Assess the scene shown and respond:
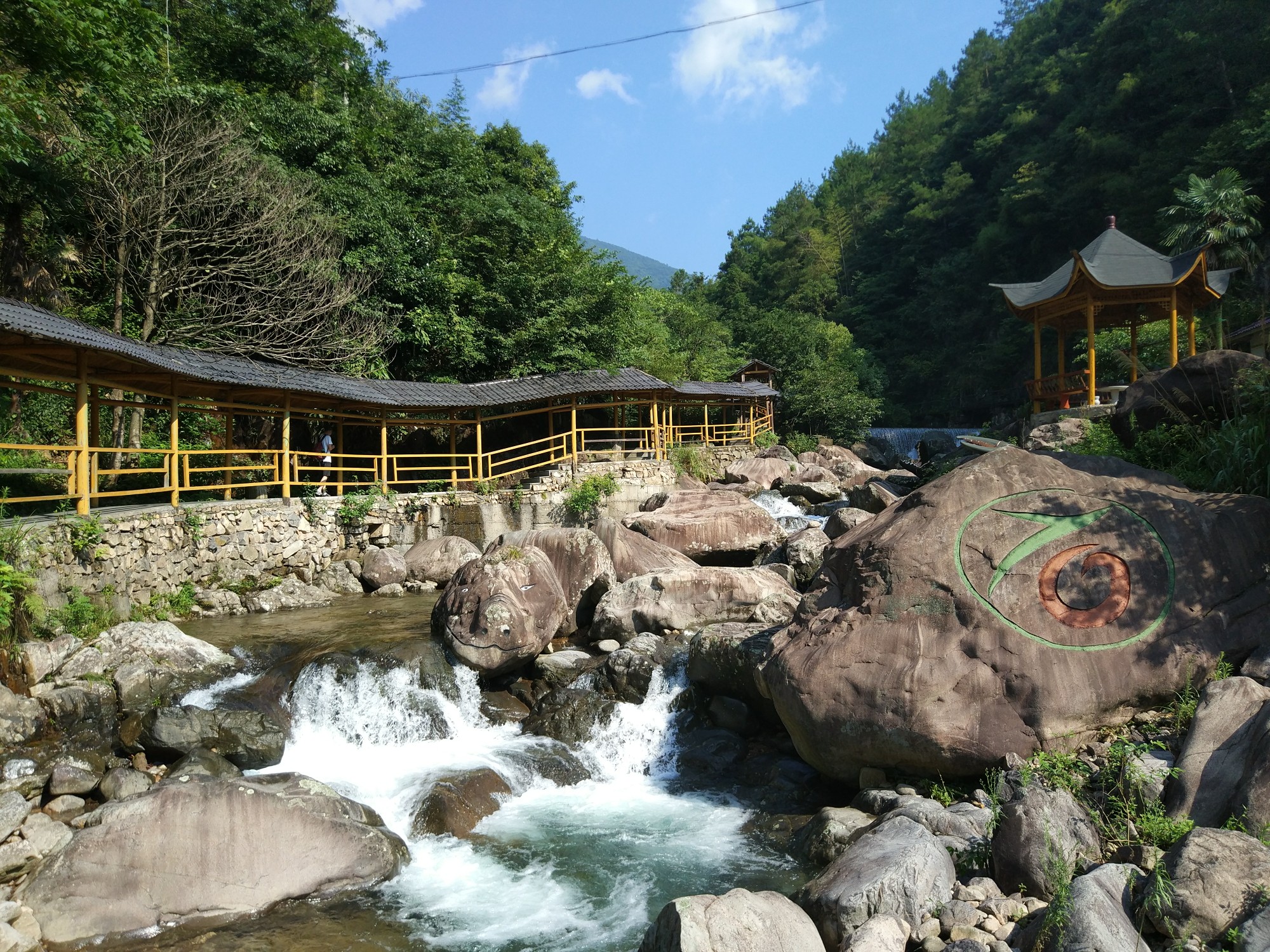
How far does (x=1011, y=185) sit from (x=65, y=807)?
49.0m

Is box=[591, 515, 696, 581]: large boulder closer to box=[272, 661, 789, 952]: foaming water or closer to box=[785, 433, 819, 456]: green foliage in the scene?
box=[272, 661, 789, 952]: foaming water

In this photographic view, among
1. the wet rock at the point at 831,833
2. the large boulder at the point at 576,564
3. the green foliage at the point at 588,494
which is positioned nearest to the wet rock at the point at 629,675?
the large boulder at the point at 576,564

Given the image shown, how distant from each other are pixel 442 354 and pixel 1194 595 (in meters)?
21.2

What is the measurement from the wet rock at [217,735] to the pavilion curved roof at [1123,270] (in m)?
17.6

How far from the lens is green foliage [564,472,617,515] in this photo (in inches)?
781

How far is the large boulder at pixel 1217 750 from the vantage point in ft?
17.2

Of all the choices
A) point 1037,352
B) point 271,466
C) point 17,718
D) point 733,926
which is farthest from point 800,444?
point 733,926

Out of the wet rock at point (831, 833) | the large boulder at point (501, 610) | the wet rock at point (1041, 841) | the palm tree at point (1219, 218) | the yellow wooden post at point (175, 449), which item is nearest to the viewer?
the wet rock at point (1041, 841)

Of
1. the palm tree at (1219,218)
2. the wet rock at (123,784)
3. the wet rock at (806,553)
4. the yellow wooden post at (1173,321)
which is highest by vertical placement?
the palm tree at (1219,218)

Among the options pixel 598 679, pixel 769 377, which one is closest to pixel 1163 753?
pixel 598 679

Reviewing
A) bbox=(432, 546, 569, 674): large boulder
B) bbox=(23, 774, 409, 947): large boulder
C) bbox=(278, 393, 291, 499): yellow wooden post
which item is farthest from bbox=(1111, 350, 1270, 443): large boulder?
bbox=(278, 393, 291, 499): yellow wooden post

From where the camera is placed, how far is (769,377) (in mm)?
40469

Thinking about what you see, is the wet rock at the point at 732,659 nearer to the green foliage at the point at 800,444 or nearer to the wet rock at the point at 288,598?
the wet rock at the point at 288,598

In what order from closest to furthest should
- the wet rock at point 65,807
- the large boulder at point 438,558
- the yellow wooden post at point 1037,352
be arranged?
1. the wet rock at point 65,807
2. the large boulder at point 438,558
3. the yellow wooden post at point 1037,352
